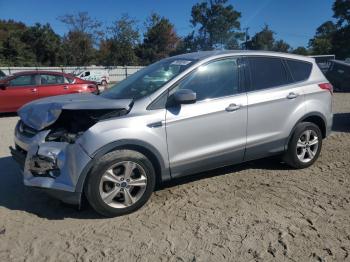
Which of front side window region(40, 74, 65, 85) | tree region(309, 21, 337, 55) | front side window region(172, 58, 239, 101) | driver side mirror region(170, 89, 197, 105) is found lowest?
driver side mirror region(170, 89, 197, 105)

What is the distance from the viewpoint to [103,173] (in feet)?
12.7

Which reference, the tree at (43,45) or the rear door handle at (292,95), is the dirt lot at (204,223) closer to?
the rear door handle at (292,95)

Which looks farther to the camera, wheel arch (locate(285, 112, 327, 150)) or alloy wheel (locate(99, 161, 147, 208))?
wheel arch (locate(285, 112, 327, 150))

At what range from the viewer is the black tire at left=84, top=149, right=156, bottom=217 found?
3.84 meters

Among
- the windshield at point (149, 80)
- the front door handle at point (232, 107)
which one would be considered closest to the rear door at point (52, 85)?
the windshield at point (149, 80)

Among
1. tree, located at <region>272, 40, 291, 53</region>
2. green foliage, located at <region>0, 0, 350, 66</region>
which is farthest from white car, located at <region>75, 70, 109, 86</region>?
tree, located at <region>272, 40, 291, 53</region>

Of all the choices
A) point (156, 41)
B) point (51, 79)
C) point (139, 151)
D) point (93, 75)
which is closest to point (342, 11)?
point (156, 41)

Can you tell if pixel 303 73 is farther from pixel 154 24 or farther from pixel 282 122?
pixel 154 24

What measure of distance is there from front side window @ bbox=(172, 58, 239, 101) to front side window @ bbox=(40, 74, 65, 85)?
8.73 meters

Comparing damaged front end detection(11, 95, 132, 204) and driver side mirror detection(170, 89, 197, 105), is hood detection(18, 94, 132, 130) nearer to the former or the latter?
damaged front end detection(11, 95, 132, 204)

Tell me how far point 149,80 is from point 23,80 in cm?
850

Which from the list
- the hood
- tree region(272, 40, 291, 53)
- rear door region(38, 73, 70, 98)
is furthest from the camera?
tree region(272, 40, 291, 53)

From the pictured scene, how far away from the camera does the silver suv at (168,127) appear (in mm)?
3873

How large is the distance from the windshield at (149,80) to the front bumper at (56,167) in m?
1.04
